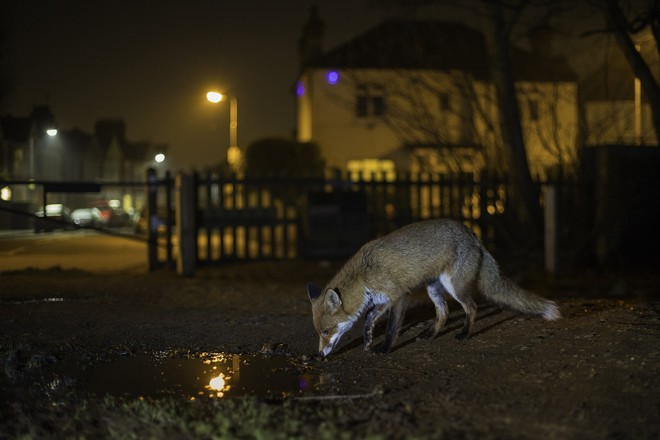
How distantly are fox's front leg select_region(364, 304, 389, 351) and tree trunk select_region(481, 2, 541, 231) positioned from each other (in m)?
8.72

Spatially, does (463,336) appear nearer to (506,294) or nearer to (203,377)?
(506,294)

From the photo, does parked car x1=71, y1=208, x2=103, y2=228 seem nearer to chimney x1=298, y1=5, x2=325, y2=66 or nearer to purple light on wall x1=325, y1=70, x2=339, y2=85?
purple light on wall x1=325, y1=70, x2=339, y2=85

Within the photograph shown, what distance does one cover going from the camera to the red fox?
24.8 ft

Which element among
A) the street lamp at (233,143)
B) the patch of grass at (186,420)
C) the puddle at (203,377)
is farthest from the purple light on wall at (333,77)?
the patch of grass at (186,420)

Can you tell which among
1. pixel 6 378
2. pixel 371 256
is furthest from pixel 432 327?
pixel 6 378

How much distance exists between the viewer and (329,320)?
24.5ft

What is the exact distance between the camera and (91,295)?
11.7 meters

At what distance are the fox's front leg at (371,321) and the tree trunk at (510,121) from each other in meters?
8.72

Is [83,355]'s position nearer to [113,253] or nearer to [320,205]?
[320,205]

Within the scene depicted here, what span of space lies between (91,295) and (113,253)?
957 cm

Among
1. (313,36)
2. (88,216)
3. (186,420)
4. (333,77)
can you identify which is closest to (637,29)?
(186,420)

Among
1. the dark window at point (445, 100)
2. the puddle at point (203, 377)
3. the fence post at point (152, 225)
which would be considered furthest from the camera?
the dark window at point (445, 100)

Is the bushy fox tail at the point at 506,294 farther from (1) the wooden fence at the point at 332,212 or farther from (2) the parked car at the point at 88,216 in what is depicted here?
(2) the parked car at the point at 88,216

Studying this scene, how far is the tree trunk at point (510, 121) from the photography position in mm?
15680
